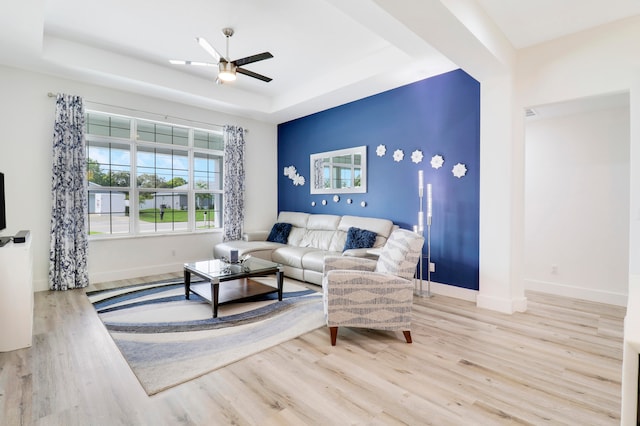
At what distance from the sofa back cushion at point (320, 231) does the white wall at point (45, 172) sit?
178 cm

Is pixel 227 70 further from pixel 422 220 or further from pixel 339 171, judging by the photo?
pixel 422 220

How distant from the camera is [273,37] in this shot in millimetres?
3803

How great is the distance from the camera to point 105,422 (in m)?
1.79

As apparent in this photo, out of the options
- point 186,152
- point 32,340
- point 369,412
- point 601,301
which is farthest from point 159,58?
point 601,301

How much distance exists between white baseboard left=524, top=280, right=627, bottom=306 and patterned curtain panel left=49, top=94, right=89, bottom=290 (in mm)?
6418

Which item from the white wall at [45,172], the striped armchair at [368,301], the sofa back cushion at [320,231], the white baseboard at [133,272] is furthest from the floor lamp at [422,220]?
the white baseboard at [133,272]

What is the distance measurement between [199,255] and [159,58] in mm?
3230

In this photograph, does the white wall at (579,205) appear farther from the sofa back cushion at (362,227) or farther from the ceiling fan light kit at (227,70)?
the ceiling fan light kit at (227,70)

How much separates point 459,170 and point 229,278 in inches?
122

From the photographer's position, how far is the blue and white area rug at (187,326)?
2.42 metres

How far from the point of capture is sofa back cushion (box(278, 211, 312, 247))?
5.76 metres

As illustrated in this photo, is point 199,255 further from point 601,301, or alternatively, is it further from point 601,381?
point 601,301

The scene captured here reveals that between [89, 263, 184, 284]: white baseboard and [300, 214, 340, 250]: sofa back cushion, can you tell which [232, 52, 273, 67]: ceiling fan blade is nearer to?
[300, 214, 340, 250]: sofa back cushion

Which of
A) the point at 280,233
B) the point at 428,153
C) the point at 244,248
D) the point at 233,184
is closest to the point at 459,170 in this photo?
the point at 428,153
